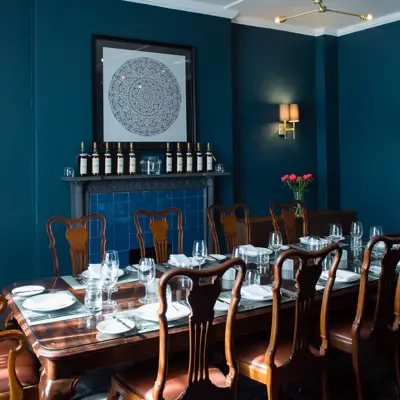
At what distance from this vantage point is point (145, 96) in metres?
4.33

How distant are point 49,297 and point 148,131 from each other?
2.38 metres

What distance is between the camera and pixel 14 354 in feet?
5.15

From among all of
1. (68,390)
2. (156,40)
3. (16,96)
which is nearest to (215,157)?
(156,40)

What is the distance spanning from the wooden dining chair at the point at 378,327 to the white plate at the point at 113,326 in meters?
1.07

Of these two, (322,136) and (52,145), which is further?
(322,136)

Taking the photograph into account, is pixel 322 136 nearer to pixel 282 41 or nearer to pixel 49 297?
pixel 282 41

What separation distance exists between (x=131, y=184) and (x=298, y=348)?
2439 millimetres

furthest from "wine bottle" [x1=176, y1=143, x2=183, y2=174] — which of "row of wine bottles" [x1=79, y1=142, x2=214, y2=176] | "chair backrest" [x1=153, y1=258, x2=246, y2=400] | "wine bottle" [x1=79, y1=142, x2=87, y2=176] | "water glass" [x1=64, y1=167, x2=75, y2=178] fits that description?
"chair backrest" [x1=153, y1=258, x2=246, y2=400]

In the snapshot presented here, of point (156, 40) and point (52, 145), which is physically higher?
point (156, 40)

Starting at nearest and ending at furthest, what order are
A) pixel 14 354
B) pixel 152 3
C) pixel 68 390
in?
pixel 14 354
pixel 68 390
pixel 152 3

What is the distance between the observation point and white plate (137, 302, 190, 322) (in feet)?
6.41

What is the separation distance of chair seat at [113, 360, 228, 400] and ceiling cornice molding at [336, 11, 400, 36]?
4327 mm

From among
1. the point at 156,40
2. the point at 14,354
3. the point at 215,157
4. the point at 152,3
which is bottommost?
the point at 14,354

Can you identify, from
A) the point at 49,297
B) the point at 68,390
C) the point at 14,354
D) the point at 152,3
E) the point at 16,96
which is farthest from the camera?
the point at 152,3
